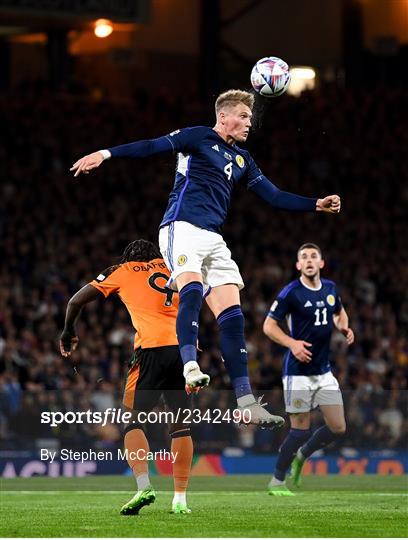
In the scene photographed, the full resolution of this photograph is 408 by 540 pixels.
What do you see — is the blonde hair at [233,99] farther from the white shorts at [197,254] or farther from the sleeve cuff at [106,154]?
the sleeve cuff at [106,154]

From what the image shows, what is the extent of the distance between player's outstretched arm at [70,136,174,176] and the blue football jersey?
0.61 ft

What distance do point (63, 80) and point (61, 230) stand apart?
6.25 m

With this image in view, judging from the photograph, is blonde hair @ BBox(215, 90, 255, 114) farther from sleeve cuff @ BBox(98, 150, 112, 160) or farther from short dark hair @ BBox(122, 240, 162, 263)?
short dark hair @ BBox(122, 240, 162, 263)

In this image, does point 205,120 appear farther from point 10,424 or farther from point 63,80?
point 10,424

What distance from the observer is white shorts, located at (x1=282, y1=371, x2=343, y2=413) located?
13.7m

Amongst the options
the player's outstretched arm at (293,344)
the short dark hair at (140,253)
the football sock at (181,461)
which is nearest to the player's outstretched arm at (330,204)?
the short dark hair at (140,253)

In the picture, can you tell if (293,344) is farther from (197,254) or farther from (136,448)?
(197,254)

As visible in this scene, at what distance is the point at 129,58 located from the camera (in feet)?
99.5

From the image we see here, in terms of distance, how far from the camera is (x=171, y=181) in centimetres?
2736

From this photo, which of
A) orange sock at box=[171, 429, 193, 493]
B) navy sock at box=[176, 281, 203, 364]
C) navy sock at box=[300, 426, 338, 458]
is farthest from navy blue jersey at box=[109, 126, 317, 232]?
navy sock at box=[300, 426, 338, 458]

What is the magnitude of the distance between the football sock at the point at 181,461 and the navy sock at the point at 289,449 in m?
3.40

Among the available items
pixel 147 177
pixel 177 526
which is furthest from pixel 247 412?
pixel 147 177

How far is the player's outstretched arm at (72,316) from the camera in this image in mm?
10062

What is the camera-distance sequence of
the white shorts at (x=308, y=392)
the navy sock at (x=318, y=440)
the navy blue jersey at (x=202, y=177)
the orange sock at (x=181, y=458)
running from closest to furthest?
the navy blue jersey at (x=202, y=177)
the orange sock at (x=181, y=458)
the navy sock at (x=318, y=440)
the white shorts at (x=308, y=392)
